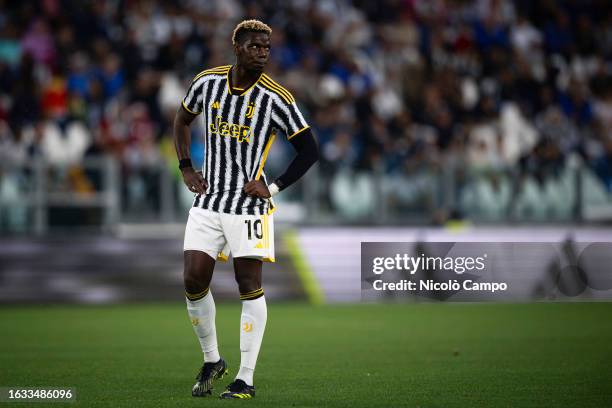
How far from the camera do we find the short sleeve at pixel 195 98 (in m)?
7.72

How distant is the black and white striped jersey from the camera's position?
755cm

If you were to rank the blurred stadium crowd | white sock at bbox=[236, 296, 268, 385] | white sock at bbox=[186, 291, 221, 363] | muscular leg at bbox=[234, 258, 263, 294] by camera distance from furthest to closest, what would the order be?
the blurred stadium crowd, white sock at bbox=[186, 291, 221, 363], muscular leg at bbox=[234, 258, 263, 294], white sock at bbox=[236, 296, 268, 385]

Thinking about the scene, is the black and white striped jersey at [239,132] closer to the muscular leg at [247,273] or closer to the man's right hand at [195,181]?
the man's right hand at [195,181]

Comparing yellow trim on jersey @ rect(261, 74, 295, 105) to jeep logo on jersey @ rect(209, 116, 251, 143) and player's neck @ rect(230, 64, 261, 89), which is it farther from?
jeep logo on jersey @ rect(209, 116, 251, 143)

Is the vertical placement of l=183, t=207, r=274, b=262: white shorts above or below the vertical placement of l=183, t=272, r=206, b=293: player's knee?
above

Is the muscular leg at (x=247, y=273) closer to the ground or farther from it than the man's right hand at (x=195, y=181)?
closer to the ground

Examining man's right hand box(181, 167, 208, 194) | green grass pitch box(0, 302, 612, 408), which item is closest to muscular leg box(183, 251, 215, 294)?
man's right hand box(181, 167, 208, 194)

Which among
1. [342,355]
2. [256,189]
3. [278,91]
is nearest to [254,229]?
[256,189]

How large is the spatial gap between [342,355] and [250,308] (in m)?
2.70

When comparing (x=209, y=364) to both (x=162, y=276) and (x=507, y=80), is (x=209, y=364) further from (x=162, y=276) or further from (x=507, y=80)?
(x=507, y=80)

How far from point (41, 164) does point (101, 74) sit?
2.84 meters

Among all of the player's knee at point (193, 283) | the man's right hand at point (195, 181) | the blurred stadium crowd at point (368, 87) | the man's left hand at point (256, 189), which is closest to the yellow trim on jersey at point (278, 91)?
the man's left hand at point (256, 189)

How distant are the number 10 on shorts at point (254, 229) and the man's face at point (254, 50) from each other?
39.1 inches

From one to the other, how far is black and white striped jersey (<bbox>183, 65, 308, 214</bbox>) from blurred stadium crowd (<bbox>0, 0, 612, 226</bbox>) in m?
8.47
